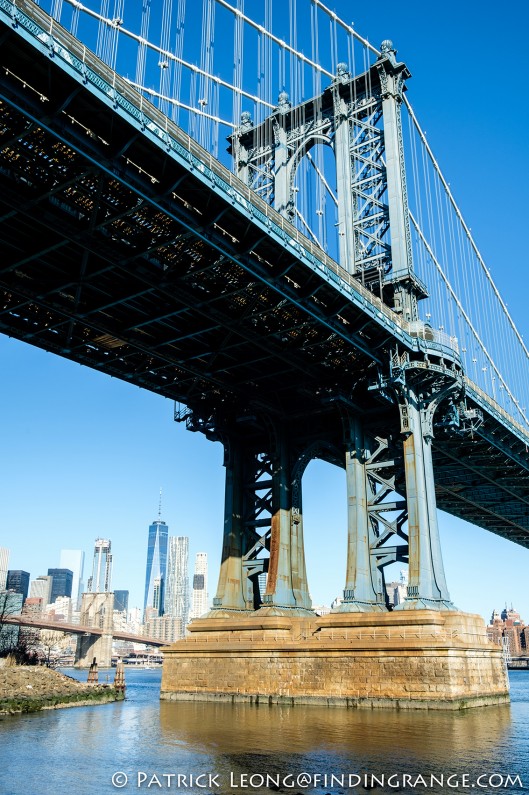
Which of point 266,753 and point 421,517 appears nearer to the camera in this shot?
point 266,753

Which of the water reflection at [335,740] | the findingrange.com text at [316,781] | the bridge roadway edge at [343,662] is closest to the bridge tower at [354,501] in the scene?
the bridge roadway edge at [343,662]

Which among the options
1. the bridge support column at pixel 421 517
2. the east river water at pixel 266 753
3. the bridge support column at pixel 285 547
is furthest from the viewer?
the bridge support column at pixel 285 547

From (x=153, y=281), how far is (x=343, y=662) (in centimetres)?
2056

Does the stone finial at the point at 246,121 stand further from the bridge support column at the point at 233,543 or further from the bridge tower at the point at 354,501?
the bridge support column at the point at 233,543

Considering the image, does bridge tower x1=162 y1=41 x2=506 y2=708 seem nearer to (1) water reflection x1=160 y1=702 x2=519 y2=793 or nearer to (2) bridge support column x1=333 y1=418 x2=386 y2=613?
(2) bridge support column x1=333 y1=418 x2=386 y2=613

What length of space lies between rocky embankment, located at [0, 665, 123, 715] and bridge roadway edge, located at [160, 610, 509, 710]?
4479mm

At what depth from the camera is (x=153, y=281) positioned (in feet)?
109

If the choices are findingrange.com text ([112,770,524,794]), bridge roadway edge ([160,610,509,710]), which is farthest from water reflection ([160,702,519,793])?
bridge roadway edge ([160,610,509,710])

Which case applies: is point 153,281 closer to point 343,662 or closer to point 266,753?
A: point 266,753

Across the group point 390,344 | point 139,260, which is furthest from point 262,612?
point 139,260

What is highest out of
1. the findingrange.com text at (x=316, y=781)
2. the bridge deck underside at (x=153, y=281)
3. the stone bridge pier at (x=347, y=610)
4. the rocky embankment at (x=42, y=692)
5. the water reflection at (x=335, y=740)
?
the bridge deck underside at (x=153, y=281)

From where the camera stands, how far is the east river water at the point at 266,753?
15398 mm

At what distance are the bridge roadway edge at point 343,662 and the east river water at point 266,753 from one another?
7.77 feet

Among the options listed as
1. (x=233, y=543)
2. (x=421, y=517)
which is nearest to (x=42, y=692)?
(x=233, y=543)
